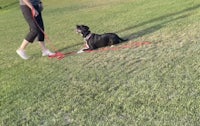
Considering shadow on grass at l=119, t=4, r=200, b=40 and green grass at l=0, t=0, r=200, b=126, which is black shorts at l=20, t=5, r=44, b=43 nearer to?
green grass at l=0, t=0, r=200, b=126

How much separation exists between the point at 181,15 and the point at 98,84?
5766mm

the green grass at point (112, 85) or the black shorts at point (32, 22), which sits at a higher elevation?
the black shorts at point (32, 22)

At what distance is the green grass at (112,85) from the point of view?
4.60 m

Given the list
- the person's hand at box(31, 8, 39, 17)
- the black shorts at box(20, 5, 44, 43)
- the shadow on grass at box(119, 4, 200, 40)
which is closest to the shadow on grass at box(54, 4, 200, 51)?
the shadow on grass at box(119, 4, 200, 40)

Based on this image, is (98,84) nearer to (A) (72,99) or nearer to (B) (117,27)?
(A) (72,99)

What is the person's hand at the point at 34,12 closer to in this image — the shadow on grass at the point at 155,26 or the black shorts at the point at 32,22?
the black shorts at the point at 32,22

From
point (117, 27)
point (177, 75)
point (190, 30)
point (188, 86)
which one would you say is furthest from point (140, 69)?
point (117, 27)

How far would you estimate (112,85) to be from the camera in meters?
5.63

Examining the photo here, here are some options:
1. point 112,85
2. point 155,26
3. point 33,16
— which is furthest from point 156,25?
point 112,85

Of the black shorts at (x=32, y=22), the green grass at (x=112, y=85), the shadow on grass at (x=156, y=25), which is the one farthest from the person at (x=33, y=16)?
the shadow on grass at (x=156, y=25)

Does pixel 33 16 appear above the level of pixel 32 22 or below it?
above

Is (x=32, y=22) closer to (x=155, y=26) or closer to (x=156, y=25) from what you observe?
(x=155, y=26)

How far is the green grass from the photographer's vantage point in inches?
181

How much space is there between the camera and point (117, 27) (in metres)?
11.0
